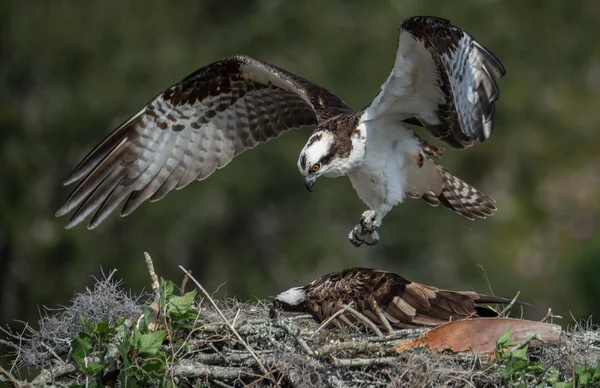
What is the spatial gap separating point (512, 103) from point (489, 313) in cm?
1801

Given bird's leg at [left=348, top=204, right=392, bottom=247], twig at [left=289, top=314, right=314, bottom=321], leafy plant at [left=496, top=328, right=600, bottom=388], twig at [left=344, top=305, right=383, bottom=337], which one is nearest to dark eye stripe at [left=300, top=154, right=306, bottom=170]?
bird's leg at [left=348, top=204, right=392, bottom=247]

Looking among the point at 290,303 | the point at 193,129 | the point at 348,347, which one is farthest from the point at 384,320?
the point at 193,129

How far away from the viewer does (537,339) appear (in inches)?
243

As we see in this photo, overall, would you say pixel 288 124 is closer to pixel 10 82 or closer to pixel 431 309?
pixel 431 309

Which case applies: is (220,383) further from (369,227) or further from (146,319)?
(369,227)

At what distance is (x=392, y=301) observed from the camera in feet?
22.0

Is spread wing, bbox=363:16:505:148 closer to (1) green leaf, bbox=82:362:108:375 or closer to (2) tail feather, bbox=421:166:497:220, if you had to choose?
(2) tail feather, bbox=421:166:497:220

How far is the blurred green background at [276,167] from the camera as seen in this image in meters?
19.3

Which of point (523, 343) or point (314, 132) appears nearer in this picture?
point (523, 343)

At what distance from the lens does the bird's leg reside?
7.77m

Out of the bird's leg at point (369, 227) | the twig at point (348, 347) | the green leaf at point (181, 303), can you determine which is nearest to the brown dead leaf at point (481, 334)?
the twig at point (348, 347)

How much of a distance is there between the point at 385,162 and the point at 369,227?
0.48m

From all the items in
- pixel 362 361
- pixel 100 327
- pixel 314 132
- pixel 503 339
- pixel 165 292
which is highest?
pixel 314 132

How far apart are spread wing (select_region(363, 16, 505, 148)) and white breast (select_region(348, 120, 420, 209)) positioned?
0.11 meters
